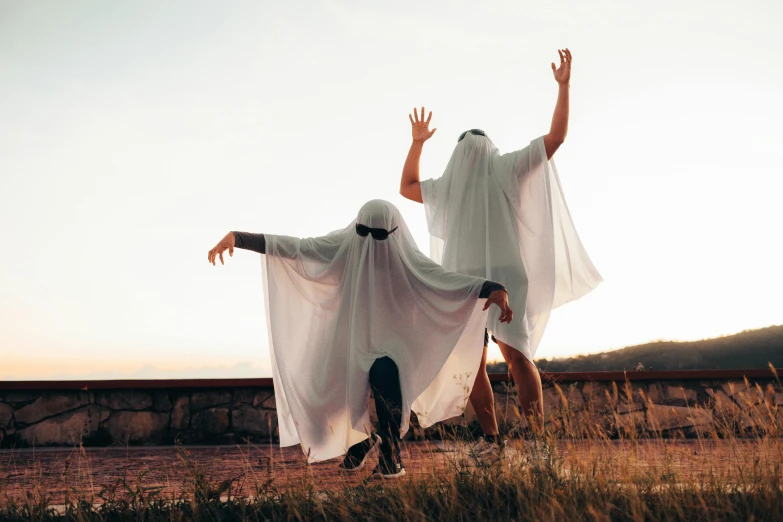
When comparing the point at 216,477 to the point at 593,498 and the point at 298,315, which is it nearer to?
the point at 298,315

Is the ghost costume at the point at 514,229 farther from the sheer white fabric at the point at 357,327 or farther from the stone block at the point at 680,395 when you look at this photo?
the stone block at the point at 680,395

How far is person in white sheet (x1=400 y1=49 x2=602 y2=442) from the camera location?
14.6ft

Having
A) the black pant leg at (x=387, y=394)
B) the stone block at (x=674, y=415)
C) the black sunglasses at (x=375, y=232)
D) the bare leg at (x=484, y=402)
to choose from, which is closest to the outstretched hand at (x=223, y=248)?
the black sunglasses at (x=375, y=232)

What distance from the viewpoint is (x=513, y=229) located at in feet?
15.3

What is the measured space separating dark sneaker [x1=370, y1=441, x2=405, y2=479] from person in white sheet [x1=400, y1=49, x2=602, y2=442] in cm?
76

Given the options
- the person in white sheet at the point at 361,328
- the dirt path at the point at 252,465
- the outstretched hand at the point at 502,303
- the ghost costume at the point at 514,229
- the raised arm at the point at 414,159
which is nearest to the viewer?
the dirt path at the point at 252,465

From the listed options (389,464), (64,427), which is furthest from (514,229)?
(64,427)

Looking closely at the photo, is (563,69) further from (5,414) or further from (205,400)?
(5,414)

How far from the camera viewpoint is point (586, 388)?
6.33 m

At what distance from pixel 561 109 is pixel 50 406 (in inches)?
207

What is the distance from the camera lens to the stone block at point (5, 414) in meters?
6.20

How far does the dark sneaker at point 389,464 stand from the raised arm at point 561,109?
7.58 feet

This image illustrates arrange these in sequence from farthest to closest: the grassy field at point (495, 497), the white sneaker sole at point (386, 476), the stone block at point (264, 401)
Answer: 1. the stone block at point (264, 401)
2. the white sneaker sole at point (386, 476)
3. the grassy field at point (495, 497)

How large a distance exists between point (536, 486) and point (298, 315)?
6.82 feet
